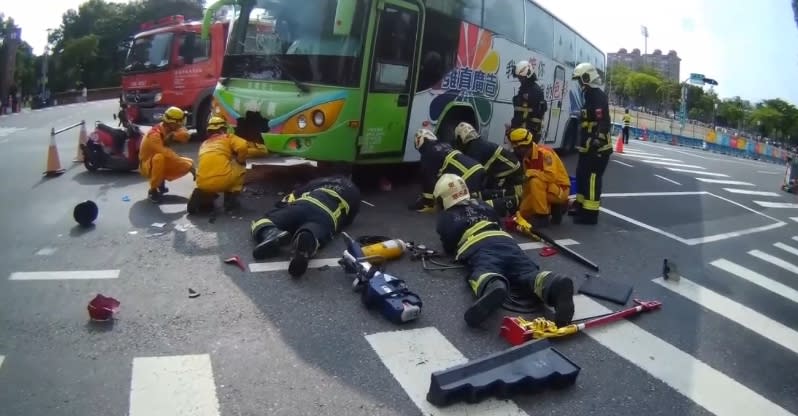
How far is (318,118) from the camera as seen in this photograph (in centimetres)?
715

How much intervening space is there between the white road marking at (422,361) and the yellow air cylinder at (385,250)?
4.43 feet

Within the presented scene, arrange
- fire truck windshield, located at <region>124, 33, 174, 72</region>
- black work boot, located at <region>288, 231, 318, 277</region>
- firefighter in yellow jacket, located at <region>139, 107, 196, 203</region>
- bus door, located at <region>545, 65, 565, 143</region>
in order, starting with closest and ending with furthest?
black work boot, located at <region>288, 231, 318, 277</region> < firefighter in yellow jacket, located at <region>139, 107, 196, 203</region> < bus door, located at <region>545, 65, 565, 143</region> < fire truck windshield, located at <region>124, 33, 174, 72</region>

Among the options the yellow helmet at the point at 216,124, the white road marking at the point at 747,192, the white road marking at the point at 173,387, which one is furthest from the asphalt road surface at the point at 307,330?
the white road marking at the point at 747,192

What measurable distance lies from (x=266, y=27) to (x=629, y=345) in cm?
599

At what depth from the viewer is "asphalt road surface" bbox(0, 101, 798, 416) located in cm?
337

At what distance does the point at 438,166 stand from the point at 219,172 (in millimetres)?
2694

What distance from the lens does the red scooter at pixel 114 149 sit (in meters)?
9.52

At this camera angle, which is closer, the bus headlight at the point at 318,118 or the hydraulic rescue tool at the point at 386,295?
the hydraulic rescue tool at the point at 386,295

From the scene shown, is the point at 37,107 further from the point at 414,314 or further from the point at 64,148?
the point at 414,314

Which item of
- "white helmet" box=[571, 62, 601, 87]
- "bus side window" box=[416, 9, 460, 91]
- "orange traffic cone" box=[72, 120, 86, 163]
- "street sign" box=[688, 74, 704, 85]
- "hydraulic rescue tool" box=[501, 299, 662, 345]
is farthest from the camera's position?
"street sign" box=[688, 74, 704, 85]

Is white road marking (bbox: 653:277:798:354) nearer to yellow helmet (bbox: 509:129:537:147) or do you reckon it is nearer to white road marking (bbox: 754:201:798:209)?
yellow helmet (bbox: 509:129:537:147)

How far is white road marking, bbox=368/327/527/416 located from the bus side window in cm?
497

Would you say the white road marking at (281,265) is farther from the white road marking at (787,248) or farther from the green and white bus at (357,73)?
the white road marking at (787,248)

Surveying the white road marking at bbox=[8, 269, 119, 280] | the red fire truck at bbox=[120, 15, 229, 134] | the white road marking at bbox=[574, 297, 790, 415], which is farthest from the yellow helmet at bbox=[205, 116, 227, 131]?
the red fire truck at bbox=[120, 15, 229, 134]
